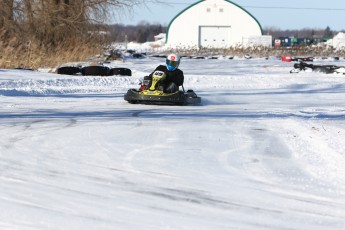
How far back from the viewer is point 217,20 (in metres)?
68.5

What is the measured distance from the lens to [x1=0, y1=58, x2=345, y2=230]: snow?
192 inches

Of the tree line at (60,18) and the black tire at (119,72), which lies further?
the tree line at (60,18)

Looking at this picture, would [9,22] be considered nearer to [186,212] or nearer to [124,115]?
[124,115]

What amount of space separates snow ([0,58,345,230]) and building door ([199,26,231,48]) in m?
55.8

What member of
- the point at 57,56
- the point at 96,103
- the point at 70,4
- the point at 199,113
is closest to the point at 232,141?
the point at 199,113

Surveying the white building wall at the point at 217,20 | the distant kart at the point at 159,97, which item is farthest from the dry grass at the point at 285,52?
the distant kart at the point at 159,97

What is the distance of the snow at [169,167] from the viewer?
489 centimetres

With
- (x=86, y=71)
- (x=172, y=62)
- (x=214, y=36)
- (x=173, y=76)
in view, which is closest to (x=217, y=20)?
(x=214, y=36)

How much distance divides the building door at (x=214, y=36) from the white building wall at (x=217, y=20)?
249mm

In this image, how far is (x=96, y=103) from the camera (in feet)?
44.8

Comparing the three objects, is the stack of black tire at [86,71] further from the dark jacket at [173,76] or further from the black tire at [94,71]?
the dark jacket at [173,76]

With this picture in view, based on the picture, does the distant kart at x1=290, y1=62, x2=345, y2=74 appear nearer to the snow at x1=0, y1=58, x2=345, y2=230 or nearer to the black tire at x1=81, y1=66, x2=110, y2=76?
the black tire at x1=81, y1=66, x2=110, y2=76

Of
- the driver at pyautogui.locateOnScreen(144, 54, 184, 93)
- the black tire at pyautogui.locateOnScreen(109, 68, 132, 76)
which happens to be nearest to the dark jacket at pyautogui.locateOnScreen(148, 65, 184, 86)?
the driver at pyautogui.locateOnScreen(144, 54, 184, 93)

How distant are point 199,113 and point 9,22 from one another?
20432 millimetres
